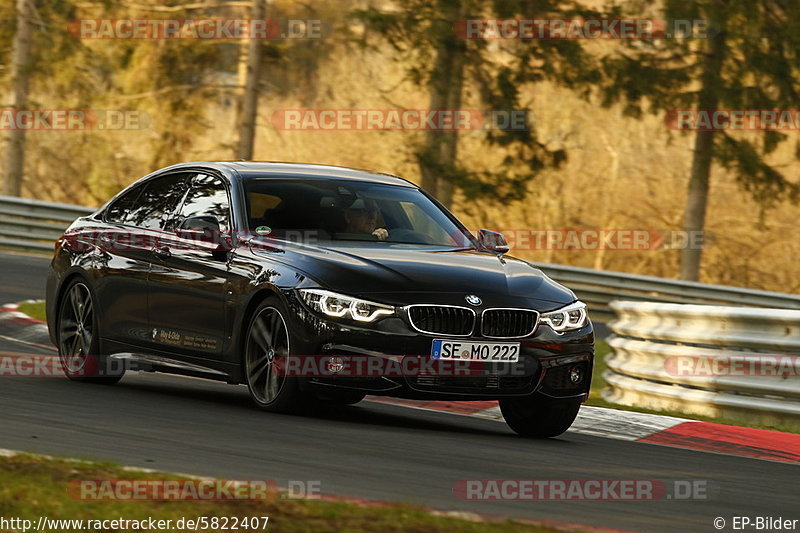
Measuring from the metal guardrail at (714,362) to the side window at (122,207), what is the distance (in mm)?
4354

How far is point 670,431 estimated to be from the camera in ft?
33.9

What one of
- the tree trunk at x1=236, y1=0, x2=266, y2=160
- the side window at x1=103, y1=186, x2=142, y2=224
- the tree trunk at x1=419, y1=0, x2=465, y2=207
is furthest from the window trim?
the tree trunk at x1=236, y1=0, x2=266, y2=160

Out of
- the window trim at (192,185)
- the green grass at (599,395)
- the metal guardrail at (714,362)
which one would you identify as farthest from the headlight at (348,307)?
the metal guardrail at (714,362)

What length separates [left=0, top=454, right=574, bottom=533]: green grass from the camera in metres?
5.49

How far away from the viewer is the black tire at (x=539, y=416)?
9477 millimetres

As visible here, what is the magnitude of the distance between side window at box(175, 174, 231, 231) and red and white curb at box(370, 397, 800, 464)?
78.9 inches

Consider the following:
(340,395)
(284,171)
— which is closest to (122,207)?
(284,171)

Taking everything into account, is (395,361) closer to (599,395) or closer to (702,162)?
(599,395)

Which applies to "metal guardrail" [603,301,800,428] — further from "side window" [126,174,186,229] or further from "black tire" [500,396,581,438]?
"side window" [126,174,186,229]

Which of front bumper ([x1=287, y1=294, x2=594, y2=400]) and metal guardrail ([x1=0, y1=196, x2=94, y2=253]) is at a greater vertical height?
front bumper ([x1=287, y1=294, x2=594, y2=400])

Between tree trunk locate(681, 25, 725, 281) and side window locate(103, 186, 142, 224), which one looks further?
tree trunk locate(681, 25, 725, 281)

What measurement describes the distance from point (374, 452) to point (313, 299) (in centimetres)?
132

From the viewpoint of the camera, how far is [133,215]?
1102cm

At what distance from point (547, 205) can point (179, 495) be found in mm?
37546
